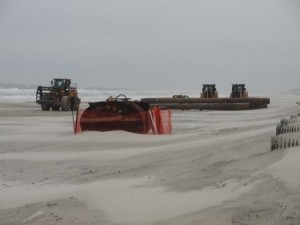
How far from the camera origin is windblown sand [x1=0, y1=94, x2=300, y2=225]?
14.7 ft

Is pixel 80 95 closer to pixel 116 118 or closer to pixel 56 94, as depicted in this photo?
pixel 56 94

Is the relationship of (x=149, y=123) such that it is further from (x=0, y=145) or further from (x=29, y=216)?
(x=29, y=216)

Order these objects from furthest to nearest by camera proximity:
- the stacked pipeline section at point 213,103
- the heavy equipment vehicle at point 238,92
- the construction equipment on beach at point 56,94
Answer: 1. the heavy equipment vehicle at point 238,92
2. the stacked pipeline section at point 213,103
3. the construction equipment on beach at point 56,94

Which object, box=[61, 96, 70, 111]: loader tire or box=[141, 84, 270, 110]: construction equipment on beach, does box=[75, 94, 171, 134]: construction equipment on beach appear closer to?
box=[61, 96, 70, 111]: loader tire

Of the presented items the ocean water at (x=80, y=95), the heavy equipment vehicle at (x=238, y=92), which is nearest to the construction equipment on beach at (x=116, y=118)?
the heavy equipment vehicle at (x=238, y=92)

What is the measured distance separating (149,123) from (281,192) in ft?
31.1

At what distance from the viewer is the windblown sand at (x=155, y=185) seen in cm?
448

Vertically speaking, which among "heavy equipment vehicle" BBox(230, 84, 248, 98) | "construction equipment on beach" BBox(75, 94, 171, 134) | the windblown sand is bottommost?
the windblown sand

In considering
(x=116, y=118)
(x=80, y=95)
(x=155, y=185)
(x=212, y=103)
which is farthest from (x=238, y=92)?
(x=80, y=95)

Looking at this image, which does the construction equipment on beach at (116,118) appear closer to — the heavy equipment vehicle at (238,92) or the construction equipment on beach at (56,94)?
the construction equipment on beach at (56,94)

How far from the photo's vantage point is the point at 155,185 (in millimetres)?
6195

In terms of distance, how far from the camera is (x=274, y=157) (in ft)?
20.8

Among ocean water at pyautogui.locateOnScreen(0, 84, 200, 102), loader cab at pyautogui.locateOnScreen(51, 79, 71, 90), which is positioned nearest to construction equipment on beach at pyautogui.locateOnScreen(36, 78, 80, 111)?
loader cab at pyautogui.locateOnScreen(51, 79, 71, 90)

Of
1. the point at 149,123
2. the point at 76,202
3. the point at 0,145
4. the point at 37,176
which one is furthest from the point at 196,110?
the point at 76,202
